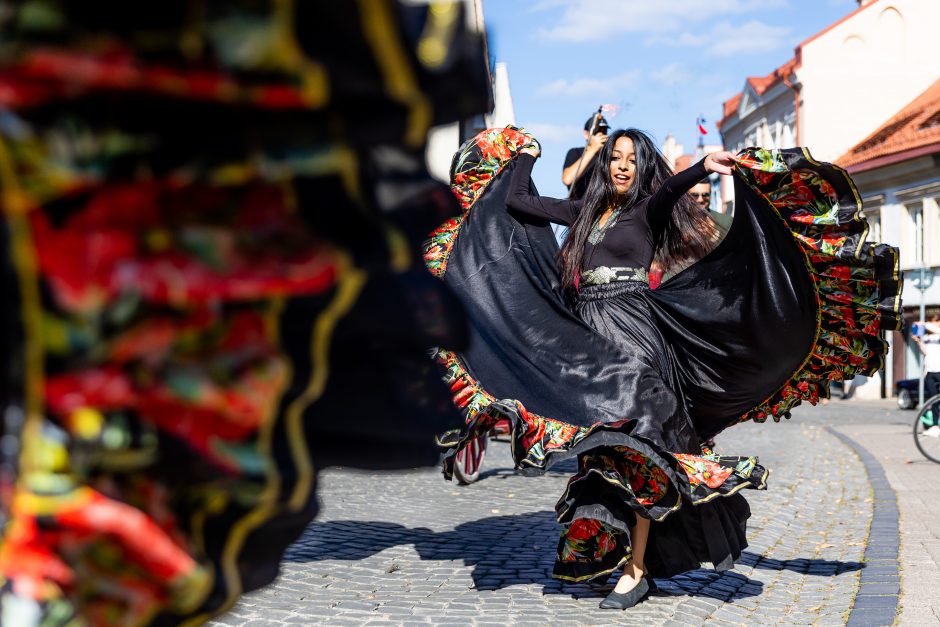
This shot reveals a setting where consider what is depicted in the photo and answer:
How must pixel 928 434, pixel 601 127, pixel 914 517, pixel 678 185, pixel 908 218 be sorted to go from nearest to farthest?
pixel 678 185 < pixel 601 127 < pixel 914 517 < pixel 928 434 < pixel 908 218

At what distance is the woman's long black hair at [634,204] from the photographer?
5.16 m

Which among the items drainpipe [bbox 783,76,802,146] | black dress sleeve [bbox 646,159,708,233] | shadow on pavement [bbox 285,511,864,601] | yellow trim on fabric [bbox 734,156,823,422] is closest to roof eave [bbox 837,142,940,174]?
drainpipe [bbox 783,76,802,146]

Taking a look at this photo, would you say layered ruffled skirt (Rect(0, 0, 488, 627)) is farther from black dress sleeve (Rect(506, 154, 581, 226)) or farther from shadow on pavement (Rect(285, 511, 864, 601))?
black dress sleeve (Rect(506, 154, 581, 226))

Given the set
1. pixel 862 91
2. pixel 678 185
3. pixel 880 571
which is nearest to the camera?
pixel 678 185

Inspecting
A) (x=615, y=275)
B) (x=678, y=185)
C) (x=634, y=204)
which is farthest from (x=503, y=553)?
(x=678, y=185)

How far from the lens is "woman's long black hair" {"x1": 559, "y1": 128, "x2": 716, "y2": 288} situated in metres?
5.16

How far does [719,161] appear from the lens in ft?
15.3

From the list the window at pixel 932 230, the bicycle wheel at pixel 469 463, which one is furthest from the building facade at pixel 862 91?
the bicycle wheel at pixel 469 463

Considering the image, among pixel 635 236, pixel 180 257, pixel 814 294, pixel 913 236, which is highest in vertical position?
pixel 913 236

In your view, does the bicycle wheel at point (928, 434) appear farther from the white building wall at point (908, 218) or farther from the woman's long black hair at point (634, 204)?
the white building wall at point (908, 218)

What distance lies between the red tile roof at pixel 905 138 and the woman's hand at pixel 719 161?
28.1 metres

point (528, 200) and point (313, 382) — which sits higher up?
point (528, 200)

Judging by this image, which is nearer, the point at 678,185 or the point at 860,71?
the point at 678,185

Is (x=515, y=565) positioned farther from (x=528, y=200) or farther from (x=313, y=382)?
(x=313, y=382)
